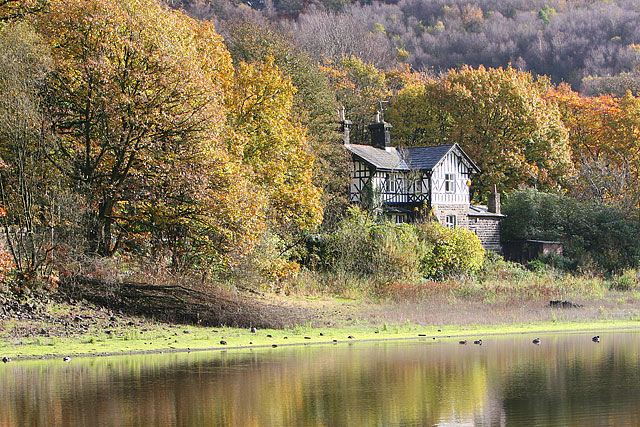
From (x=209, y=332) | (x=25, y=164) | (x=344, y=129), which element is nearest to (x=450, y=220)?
(x=344, y=129)

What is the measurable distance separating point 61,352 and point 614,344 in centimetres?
1438

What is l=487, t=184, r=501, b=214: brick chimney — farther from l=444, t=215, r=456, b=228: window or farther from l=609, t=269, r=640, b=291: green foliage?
l=609, t=269, r=640, b=291: green foliage

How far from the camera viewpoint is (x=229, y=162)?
31562 millimetres

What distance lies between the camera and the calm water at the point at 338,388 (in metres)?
14.5

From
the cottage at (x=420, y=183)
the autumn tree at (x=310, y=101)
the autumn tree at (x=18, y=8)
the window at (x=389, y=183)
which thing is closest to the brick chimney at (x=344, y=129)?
the cottage at (x=420, y=183)

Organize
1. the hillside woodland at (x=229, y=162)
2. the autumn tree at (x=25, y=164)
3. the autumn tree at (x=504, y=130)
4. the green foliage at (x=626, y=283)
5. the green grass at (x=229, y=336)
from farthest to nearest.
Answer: the autumn tree at (x=504, y=130), the green foliage at (x=626, y=283), the hillside woodland at (x=229, y=162), the autumn tree at (x=25, y=164), the green grass at (x=229, y=336)

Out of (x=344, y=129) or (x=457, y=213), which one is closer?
(x=344, y=129)

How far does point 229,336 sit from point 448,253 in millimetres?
20974

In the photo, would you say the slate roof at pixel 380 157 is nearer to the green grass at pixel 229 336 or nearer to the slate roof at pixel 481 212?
the slate roof at pixel 481 212

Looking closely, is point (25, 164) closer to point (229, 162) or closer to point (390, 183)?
point (229, 162)

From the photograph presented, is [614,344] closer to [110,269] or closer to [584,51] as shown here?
[110,269]

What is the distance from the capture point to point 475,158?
6556cm

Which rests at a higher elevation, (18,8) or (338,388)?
(18,8)

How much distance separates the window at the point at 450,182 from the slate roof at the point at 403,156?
1.57 metres
